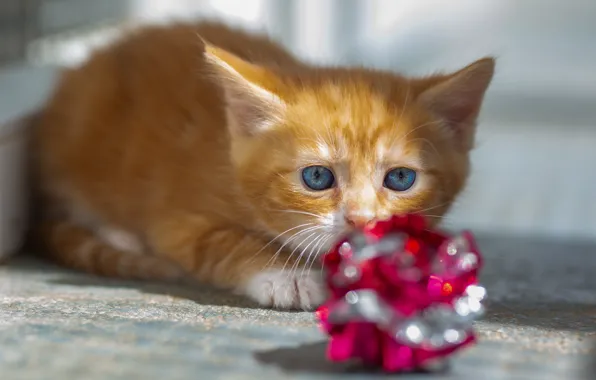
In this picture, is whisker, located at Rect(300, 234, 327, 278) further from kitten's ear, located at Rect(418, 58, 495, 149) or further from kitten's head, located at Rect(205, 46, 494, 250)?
kitten's ear, located at Rect(418, 58, 495, 149)

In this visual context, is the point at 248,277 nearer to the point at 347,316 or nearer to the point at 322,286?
the point at 322,286

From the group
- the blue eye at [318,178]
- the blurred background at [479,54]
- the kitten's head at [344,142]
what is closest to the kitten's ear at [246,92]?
the kitten's head at [344,142]

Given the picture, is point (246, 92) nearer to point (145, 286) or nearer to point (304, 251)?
point (304, 251)

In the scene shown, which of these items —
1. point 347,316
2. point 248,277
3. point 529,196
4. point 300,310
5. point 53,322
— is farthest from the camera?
→ point 529,196

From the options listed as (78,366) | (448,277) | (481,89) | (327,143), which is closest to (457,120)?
(481,89)

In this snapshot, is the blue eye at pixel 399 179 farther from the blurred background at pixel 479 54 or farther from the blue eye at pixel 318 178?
the blurred background at pixel 479 54

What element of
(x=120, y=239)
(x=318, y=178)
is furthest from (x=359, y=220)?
(x=120, y=239)
